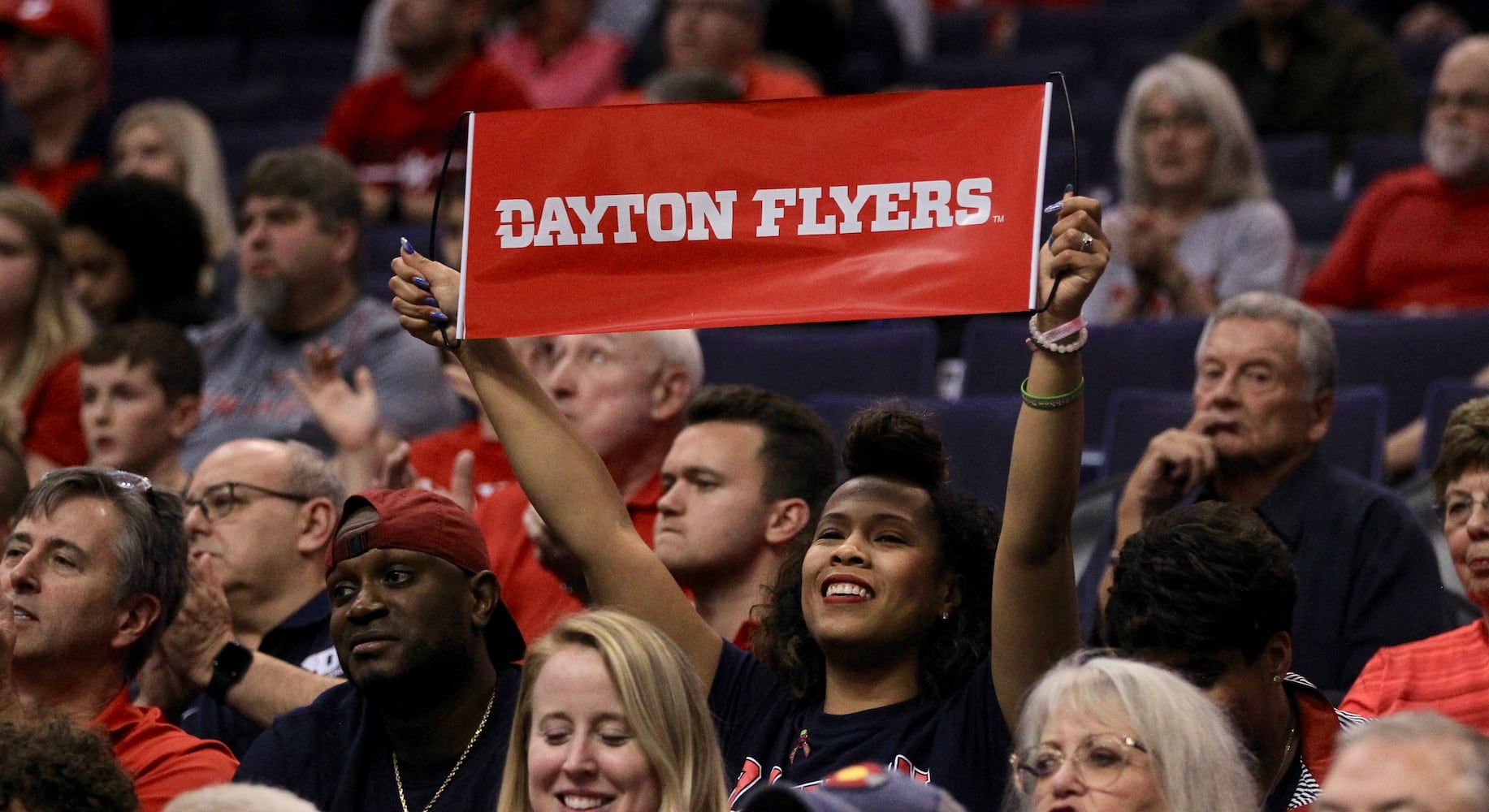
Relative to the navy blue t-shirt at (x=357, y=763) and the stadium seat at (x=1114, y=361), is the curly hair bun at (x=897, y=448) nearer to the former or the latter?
the navy blue t-shirt at (x=357, y=763)

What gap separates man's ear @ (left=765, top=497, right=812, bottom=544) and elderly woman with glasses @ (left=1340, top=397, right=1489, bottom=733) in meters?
1.06

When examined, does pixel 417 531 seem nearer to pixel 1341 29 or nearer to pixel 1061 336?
pixel 1061 336

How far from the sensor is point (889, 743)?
3.18m

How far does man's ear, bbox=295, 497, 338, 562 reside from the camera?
4.32 m

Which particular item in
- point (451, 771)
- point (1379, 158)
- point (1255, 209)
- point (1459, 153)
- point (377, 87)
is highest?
point (377, 87)

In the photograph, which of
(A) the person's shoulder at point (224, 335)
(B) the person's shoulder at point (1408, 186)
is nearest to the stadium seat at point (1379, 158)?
(B) the person's shoulder at point (1408, 186)

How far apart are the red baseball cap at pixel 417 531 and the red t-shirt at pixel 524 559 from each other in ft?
2.11

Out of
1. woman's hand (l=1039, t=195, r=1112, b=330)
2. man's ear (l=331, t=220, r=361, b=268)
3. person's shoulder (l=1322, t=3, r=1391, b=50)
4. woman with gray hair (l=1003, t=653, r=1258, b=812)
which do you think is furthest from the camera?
person's shoulder (l=1322, t=3, r=1391, b=50)

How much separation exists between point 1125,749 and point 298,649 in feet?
6.77

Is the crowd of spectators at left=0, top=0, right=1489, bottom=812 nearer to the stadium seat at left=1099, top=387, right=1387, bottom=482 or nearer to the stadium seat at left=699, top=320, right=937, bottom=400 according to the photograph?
the stadium seat at left=1099, top=387, right=1387, bottom=482

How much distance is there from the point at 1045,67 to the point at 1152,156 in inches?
101

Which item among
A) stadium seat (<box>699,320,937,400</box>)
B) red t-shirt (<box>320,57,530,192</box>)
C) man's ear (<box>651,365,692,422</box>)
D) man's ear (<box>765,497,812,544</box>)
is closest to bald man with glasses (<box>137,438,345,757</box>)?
man's ear (<box>651,365,692,422</box>)

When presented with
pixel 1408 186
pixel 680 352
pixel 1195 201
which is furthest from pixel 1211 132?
pixel 680 352

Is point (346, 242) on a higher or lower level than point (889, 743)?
higher
